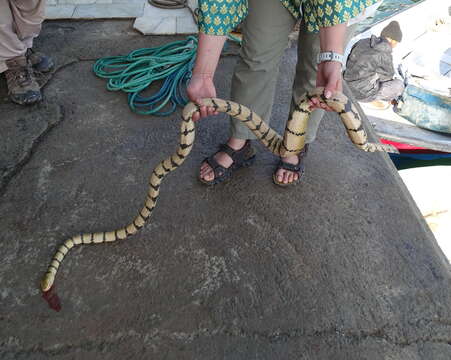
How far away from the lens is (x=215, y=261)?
6.65 ft

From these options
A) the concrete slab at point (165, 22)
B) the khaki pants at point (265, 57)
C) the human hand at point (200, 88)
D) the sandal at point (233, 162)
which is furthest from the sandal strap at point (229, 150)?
the concrete slab at point (165, 22)

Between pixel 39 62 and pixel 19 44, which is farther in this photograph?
pixel 39 62

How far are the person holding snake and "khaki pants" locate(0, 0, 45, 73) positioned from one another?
1940 mm

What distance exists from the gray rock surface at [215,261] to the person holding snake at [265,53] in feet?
0.55

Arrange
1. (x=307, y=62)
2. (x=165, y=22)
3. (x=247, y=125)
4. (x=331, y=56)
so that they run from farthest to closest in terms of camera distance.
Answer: (x=165, y=22), (x=307, y=62), (x=247, y=125), (x=331, y=56)

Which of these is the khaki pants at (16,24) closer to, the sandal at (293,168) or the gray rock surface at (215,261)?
the gray rock surface at (215,261)

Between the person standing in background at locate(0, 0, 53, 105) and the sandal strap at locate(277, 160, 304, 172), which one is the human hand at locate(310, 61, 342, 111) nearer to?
the sandal strap at locate(277, 160, 304, 172)

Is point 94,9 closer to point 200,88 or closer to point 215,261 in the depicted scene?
point 200,88

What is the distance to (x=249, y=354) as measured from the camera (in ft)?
5.61

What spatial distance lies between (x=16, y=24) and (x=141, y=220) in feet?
7.02

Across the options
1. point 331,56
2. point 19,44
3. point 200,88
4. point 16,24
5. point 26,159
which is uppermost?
point 331,56

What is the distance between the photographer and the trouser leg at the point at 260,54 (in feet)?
6.14

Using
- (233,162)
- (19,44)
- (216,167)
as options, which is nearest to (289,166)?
(233,162)

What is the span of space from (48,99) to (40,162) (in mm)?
832
